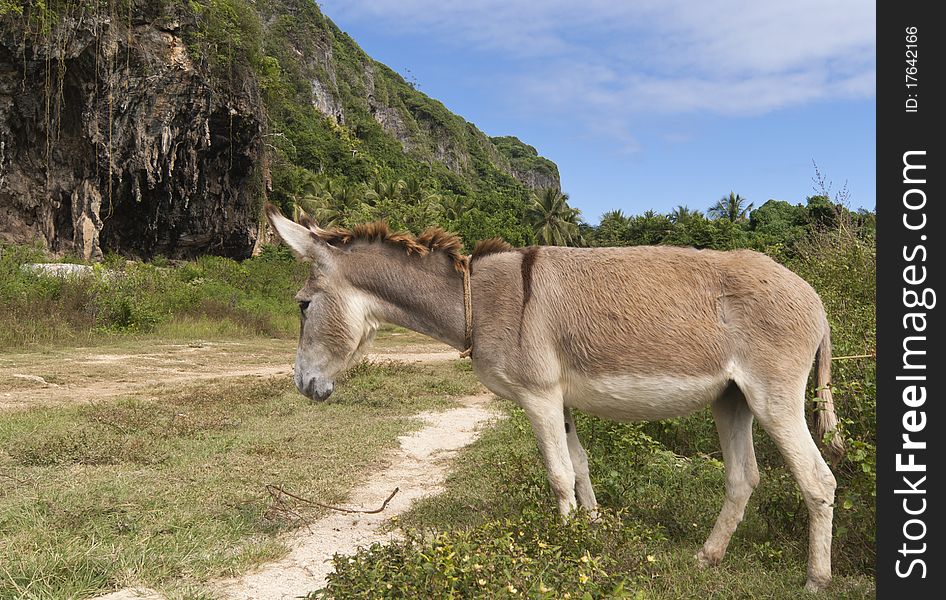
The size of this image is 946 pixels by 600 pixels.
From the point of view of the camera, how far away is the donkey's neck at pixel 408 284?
4058mm

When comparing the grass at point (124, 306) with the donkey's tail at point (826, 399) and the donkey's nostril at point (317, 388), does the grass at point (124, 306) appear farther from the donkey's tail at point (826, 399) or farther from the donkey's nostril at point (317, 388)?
the donkey's tail at point (826, 399)

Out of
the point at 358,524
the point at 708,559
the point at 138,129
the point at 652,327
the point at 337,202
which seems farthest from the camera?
the point at 337,202

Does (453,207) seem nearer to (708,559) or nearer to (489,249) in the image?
(489,249)

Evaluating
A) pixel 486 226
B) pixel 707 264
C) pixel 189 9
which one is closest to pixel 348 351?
pixel 707 264

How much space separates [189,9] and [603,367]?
23640mm

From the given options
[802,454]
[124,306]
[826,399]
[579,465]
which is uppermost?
Result: [124,306]

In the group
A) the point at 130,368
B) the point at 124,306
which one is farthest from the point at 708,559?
the point at 124,306

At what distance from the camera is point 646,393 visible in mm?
3580

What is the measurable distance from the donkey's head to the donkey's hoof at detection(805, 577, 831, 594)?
292 centimetres

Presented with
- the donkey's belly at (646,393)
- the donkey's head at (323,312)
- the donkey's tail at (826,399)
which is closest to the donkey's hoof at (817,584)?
the donkey's tail at (826,399)

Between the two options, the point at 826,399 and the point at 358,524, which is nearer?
the point at 826,399

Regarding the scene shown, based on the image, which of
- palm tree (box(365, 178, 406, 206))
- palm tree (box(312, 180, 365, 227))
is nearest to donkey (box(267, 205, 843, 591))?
palm tree (box(312, 180, 365, 227))

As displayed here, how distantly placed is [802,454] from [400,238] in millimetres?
2615

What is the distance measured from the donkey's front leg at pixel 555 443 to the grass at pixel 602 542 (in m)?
0.15
